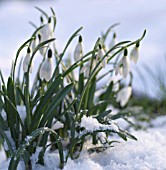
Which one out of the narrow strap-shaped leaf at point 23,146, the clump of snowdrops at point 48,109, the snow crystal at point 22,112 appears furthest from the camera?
the snow crystal at point 22,112

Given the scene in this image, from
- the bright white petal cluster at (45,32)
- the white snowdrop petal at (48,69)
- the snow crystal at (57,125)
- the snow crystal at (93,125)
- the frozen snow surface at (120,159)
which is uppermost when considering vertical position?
the bright white petal cluster at (45,32)

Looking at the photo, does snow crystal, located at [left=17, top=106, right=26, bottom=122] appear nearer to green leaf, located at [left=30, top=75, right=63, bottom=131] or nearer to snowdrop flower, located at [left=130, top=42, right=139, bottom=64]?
green leaf, located at [left=30, top=75, right=63, bottom=131]

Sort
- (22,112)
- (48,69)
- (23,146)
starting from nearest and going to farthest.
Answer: (23,146) < (48,69) < (22,112)

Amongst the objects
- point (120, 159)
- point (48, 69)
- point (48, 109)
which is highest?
point (48, 69)

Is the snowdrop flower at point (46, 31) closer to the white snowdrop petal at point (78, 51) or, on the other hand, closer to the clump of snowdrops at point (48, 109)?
the clump of snowdrops at point (48, 109)

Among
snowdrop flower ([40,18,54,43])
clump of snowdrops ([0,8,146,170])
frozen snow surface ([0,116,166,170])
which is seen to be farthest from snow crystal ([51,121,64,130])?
snowdrop flower ([40,18,54,43])

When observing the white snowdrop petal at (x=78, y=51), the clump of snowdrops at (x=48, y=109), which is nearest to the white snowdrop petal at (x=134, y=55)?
the clump of snowdrops at (x=48, y=109)

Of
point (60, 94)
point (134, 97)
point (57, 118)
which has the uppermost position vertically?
point (60, 94)

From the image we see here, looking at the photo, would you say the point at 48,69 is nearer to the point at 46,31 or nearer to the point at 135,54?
the point at 46,31

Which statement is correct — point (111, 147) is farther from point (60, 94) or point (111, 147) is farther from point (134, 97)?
point (134, 97)

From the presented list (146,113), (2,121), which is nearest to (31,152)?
(2,121)

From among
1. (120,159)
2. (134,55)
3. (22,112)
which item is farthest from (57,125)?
(134,55)
